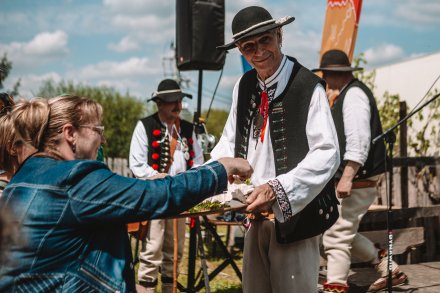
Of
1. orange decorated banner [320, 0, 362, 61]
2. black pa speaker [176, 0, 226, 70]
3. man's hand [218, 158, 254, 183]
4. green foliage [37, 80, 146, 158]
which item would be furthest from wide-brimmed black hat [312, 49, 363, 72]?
green foliage [37, 80, 146, 158]

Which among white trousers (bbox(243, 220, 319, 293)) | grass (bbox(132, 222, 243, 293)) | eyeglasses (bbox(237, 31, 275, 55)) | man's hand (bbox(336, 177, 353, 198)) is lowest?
grass (bbox(132, 222, 243, 293))

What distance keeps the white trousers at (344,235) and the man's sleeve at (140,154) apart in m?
1.76

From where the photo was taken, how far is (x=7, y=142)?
6.69 feet

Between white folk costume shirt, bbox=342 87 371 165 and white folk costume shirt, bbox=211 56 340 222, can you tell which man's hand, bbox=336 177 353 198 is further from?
white folk costume shirt, bbox=211 56 340 222

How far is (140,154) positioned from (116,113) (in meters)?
20.6

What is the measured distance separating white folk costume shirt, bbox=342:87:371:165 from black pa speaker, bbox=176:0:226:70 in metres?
1.65

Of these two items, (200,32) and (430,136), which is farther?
(430,136)

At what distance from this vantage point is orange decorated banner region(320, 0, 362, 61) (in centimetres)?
554

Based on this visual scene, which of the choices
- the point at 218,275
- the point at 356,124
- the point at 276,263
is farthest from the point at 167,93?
the point at 276,263

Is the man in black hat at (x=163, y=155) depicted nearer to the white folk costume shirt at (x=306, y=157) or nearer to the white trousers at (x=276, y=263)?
the white trousers at (x=276, y=263)

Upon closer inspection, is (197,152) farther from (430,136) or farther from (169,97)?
(430,136)

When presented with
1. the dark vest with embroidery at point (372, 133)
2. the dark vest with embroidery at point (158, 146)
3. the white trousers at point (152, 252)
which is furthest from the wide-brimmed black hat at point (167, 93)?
the dark vest with embroidery at point (372, 133)

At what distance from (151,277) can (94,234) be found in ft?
10.0

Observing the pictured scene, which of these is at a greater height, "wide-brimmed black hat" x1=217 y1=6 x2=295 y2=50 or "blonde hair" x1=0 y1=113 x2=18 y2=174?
"wide-brimmed black hat" x1=217 y1=6 x2=295 y2=50
